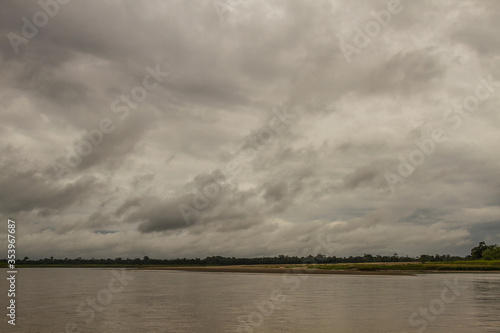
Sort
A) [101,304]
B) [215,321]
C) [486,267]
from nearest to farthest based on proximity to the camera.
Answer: [215,321]
[101,304]
[486,267]

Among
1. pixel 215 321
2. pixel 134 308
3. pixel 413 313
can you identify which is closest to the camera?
pixel 215 321

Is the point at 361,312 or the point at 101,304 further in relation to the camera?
the point at 101,304

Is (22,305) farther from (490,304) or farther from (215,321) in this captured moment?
(490,304)

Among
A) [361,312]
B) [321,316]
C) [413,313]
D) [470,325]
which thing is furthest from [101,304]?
[470,325]

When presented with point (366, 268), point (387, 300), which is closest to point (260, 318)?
point (387, 300)

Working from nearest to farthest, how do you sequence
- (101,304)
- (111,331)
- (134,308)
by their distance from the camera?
(111,331), (134,308), (101,304)

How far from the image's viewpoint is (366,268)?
140 meters

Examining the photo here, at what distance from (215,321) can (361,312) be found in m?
13.9

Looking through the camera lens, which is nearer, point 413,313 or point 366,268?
point 413,313

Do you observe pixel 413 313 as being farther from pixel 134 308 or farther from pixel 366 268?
pixel 366 268

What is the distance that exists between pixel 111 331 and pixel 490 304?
36750 mm

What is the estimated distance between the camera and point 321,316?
117 feet

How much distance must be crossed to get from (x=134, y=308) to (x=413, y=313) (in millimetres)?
26909

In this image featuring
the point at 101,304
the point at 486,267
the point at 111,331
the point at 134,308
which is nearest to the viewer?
the point at 111,331
